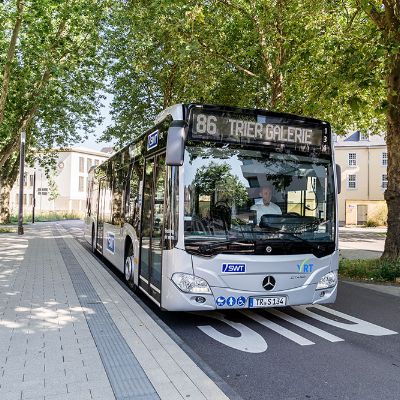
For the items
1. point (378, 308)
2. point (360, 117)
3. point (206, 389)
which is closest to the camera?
point (206, 389)

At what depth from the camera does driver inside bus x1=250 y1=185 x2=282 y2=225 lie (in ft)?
20.3

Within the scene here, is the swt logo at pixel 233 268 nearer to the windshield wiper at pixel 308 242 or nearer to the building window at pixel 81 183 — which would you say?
the windshield wiper at pixel 308 242

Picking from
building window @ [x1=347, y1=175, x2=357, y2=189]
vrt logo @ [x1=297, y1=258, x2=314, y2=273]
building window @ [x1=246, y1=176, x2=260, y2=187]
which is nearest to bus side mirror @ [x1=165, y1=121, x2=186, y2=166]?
building window @ [x1=246, y1=176, x2=260, y2=187]

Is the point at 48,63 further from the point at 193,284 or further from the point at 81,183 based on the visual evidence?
the point at 81,183

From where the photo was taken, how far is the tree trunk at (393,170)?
1135 cm

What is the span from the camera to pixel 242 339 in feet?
19.5

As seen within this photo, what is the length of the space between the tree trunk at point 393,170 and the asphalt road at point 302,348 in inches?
140

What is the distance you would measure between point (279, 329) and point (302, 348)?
32.9 inches

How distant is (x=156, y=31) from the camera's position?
15016 millimetres

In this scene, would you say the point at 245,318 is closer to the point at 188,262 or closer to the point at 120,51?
the point at 188,262

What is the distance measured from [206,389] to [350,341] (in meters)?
2.57

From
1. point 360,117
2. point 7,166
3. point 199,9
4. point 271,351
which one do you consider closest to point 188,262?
point 271,351

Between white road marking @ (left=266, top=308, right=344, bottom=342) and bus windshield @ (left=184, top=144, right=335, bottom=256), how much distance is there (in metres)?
1.05

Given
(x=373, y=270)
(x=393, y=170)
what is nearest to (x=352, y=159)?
(x=393, y=170)
